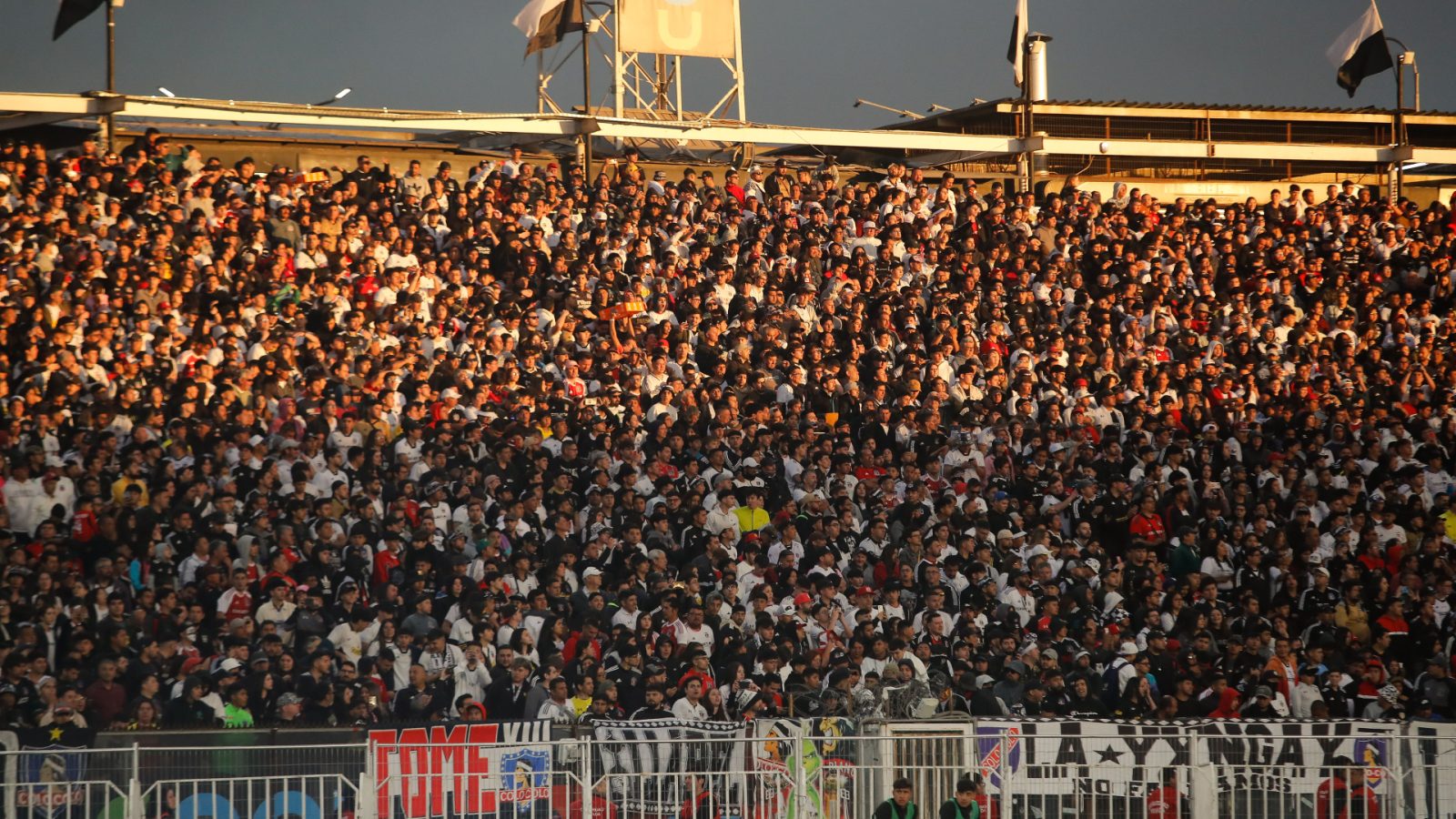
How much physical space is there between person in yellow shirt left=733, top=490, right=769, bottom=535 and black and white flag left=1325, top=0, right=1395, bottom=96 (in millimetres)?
15304

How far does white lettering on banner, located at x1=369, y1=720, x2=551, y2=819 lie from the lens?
11.7 metres

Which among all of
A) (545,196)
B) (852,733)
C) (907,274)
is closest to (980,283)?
(907,274)

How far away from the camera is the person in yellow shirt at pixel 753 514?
1755cm

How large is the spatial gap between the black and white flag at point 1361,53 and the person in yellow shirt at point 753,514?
15.3m

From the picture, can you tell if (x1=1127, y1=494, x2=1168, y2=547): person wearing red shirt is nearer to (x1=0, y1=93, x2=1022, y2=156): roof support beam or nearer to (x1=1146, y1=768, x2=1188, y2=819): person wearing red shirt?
(x1=1146, y1=768, x2=1188, y2=819): person wearing red shirt

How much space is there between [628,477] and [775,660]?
2589 mm

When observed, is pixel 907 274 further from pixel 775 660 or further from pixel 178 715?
pixel 178 715

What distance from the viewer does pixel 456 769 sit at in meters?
12.2

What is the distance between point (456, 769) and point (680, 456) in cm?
639

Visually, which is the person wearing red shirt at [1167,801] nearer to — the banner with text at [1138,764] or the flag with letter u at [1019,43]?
the banner with text at [1138,764]

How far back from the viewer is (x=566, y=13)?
959 inches

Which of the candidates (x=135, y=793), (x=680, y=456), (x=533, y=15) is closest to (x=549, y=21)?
(x=533, y=15)

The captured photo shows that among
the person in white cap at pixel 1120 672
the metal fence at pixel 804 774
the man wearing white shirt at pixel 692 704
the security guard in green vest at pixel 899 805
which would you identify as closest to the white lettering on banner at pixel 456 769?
the metal fence at pixel 804 774

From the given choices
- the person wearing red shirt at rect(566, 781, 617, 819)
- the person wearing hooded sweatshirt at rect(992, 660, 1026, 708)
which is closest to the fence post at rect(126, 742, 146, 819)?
the person wearing red shirt at rect(566, 781, 617, 819)
